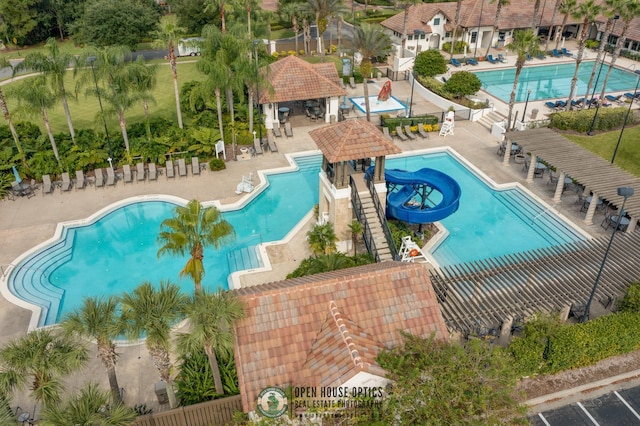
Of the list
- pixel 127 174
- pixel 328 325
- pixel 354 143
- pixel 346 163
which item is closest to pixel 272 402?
pixel 328 325

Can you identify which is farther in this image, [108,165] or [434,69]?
[434,69]

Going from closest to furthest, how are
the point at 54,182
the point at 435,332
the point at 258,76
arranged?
the point at 435,332
the point at 54,182
the point at 258,76

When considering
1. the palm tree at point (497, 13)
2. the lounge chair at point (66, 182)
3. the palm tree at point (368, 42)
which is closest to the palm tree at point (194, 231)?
the lounge chair at point (66, 182)

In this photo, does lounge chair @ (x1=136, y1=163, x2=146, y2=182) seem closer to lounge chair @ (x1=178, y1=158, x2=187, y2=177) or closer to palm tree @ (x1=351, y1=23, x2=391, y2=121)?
lounge chair @ (x1=178, y1=158, x2=187, y2=177)

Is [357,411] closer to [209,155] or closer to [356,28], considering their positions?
[209,155]

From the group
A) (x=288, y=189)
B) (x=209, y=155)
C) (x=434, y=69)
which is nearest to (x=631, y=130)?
(x=434, y=69)

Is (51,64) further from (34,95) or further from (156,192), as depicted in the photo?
(156,192)

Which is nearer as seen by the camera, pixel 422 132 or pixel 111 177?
pixel 111 177
